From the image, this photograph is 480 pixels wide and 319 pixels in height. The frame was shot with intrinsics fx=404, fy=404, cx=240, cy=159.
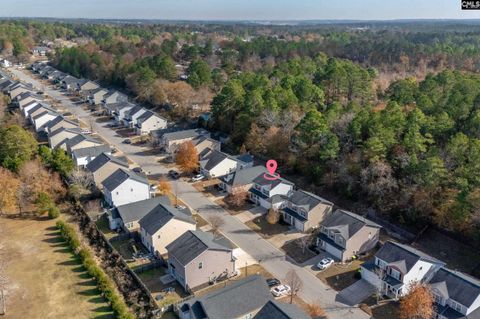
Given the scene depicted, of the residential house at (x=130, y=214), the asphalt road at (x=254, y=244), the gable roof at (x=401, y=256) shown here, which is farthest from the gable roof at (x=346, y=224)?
the residential house at (x=130, y=214)

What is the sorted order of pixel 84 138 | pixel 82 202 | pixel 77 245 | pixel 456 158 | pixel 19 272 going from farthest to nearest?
pixel 84 138 < pixel 82 202 < pixel 456 158 < pixel 77 245 < pixel 19 272

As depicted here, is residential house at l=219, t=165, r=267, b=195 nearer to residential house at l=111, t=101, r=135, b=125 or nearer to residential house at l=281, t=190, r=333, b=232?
residential house at l=281, t=190, r=333, b=232

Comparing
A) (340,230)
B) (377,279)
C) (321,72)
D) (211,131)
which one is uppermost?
(321,72)

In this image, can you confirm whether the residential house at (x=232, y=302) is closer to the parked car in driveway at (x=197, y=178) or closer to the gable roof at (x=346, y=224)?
the gable roof at (x=346, y=224)

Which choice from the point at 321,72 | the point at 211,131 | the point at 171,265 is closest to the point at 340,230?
the point at 171,265

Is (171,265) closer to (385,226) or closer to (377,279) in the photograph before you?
(377,279)

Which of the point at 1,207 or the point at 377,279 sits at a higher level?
the point at 1,207
